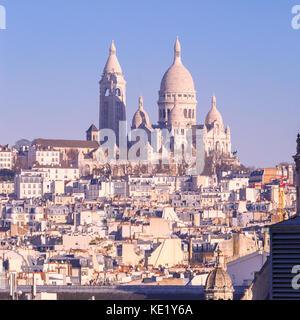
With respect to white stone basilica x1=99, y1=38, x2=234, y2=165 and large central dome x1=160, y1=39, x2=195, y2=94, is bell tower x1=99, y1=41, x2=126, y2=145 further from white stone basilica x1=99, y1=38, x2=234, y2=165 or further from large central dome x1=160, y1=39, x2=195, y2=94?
large central dome x1=160, y1=39, x2=195, y2=94

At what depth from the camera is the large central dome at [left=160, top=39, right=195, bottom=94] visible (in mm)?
138500

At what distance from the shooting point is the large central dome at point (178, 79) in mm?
138500

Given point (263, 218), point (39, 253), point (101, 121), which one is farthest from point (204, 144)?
point (39, 253)

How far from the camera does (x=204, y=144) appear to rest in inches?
5103

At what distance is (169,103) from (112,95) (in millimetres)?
5128

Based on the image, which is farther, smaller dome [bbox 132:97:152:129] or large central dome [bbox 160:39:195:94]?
large central dome [bbox 160:39:195:94]

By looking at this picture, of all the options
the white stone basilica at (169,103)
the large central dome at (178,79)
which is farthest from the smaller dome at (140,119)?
the large central dome at (178,79)

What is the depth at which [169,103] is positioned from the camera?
140000 mm

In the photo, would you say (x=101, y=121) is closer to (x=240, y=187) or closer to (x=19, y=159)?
(x=19, y=159)

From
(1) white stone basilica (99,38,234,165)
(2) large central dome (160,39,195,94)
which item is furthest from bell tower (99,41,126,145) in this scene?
(2) large central dome (160,39,195,94)

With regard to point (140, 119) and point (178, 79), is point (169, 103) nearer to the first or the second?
point (178, 79)

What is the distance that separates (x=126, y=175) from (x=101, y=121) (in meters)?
21.0

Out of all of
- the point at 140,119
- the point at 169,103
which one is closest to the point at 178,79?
the point at 169,103

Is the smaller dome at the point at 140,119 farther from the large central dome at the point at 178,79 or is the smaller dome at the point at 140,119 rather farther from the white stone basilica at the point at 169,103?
the large central dome at the point at 178,79
